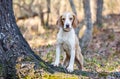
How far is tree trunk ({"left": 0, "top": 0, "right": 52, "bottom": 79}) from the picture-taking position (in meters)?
5.71

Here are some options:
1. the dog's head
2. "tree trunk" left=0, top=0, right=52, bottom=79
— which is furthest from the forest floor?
the dog's head

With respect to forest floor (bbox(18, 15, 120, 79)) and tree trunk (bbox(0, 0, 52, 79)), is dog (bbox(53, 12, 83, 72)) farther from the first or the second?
tree trunk (bbox(0, 0, 52, 79))

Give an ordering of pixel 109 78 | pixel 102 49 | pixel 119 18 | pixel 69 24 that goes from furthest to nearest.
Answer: pixel 119 18 → pixel 102 49 → pixel 69 24 → pixel 109 78

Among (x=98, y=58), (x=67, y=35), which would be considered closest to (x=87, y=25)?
(x=98, y=58)

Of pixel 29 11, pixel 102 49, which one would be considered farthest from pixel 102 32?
pixel 29 11

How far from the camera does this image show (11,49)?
19.1 feet

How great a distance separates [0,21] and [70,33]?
70.0 inches

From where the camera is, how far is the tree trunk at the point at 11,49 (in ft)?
18.7

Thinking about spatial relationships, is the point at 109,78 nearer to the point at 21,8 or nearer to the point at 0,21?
the point at 0,21

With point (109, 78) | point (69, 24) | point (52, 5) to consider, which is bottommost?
point (109, 78)

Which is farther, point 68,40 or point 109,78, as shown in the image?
point 68,40

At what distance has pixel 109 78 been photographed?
6051 millimetres

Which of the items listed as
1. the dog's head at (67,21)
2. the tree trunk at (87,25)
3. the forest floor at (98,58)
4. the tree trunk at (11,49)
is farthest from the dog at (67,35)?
the tree trunk at (87,25)

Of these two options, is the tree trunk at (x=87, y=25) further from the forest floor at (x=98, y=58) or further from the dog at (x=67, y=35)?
the dog at (x=67, y=35)
